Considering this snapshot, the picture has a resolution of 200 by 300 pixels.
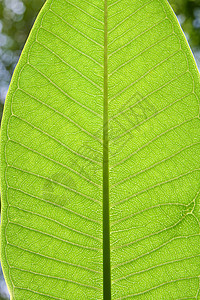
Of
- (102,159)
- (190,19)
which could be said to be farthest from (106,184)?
(190,19)

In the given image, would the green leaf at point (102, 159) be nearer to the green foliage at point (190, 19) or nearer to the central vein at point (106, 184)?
the central vein at point (106, 184)

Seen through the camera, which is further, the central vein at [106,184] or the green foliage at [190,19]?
the green foliage at [190,19]

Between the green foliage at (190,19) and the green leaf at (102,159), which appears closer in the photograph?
the green leaf at (102,159)

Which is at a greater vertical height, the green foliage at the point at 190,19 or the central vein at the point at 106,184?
the green foliage at the point at 190,19

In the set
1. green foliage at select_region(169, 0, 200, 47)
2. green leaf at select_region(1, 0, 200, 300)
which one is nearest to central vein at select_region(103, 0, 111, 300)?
green leaf at select_region(1, 0, 200, 300)

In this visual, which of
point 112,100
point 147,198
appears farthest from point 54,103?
point 147,198

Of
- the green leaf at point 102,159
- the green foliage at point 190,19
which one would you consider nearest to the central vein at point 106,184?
the green leaf at point 102,159

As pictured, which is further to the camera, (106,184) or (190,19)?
(190,19)

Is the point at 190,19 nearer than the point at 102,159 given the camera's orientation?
No

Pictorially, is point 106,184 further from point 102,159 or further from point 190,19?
point 190,19
